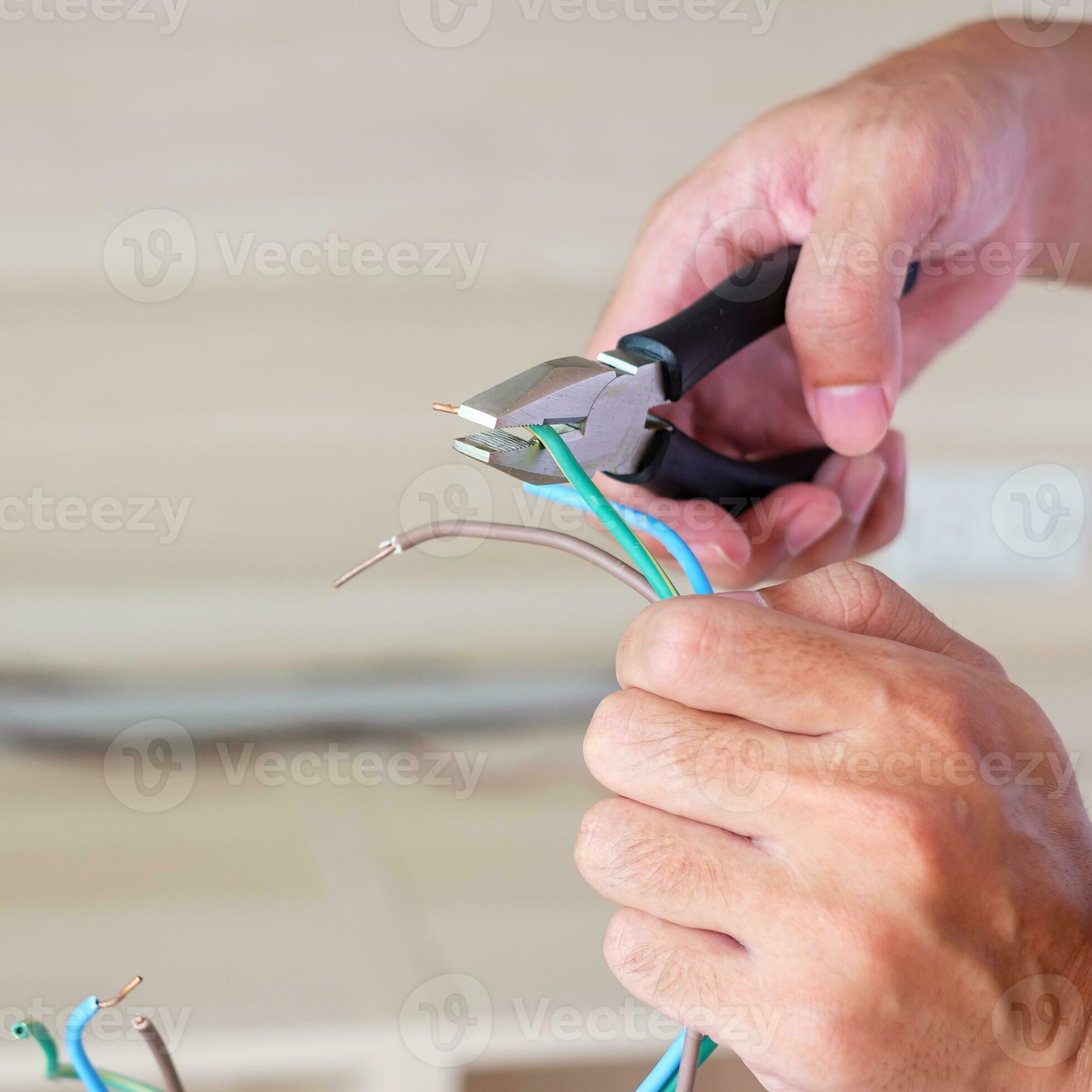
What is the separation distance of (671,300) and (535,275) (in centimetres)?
38

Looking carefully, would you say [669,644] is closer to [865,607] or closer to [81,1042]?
[865,607]

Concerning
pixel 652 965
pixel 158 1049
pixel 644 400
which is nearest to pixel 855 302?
pixel 644 400

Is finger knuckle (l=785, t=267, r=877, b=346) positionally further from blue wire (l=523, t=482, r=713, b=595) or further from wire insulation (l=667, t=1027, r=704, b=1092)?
wire insulation (l=667, t=1027, r=704, b=1092)

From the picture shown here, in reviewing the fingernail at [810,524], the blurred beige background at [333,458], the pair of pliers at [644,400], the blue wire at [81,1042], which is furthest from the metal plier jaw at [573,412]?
the blurred beige background at [333,458]

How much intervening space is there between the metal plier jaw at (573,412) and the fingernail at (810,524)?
0.69 feet

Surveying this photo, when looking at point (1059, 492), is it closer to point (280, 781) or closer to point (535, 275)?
point (535, 275)

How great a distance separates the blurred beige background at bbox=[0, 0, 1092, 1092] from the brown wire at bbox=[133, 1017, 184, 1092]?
43 cm

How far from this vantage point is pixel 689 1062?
421 millimetres

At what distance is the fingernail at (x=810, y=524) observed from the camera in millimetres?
723

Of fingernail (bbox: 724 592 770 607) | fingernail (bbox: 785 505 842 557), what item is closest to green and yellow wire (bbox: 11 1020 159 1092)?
fingernail (bbox: 724 592 770 607)

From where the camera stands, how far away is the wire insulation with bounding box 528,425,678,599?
0.44 metres

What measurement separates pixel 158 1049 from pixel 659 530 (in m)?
0.35

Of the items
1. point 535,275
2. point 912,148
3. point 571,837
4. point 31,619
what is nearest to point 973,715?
point 912,148

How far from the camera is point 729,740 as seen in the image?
1.30ft
